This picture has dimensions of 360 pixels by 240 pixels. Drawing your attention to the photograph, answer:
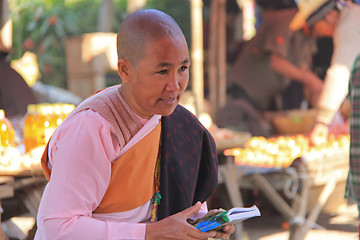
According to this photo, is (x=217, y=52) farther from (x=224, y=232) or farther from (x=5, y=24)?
(x=224, y=232)

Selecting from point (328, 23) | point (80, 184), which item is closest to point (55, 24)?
point (328, 23)

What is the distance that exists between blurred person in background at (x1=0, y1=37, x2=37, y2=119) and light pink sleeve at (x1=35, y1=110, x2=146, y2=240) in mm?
2629

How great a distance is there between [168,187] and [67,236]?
44 cm

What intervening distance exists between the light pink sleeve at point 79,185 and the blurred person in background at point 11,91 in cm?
263

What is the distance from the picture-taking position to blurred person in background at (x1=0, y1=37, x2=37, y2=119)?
13.7ft

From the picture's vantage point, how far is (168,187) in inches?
74.2

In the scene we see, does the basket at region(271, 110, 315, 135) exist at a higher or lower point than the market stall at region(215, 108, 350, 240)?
higher

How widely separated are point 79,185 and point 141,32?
480 millimetres

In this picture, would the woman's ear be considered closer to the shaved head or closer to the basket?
the shaved head

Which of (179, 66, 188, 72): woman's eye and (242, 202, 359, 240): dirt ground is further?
(242, 202, 359, 240): dirt ground

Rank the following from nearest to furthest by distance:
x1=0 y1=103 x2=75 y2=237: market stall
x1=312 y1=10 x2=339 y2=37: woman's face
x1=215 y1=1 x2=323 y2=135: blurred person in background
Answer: x1=0 y1=103 x2=75 y2=237: market stall → x1=312 y1=10 x2=339 y2=37: woman's face → x1=215 y1=1 x2=323 y2=135: blurred person in background

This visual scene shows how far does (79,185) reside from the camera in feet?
5.18

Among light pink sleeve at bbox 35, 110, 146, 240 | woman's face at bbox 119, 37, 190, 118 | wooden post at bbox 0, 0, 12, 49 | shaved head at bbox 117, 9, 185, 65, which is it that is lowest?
light pink sleeve at bbox 35, 110, 146, 240

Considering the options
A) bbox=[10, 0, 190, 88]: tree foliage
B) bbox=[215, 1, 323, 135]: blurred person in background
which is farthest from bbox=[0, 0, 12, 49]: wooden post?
bbox=[10, 0, 190, 88]: tree foliage
